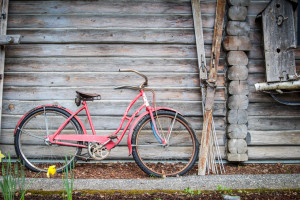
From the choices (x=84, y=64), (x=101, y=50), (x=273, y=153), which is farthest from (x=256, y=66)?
(x=84, y=64)

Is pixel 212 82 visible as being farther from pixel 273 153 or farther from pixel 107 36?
pixel 107 36

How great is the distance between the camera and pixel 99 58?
4117mm

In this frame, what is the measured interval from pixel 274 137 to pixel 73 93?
3.02 m

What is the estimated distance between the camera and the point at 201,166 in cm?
367

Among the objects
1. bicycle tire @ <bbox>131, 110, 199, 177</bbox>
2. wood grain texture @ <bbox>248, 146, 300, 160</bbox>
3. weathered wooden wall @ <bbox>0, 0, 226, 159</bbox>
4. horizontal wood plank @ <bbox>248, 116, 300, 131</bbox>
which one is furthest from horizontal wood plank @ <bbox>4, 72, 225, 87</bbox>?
wood grain texture @ <bbox>248, 146, 300, 160</bbox>

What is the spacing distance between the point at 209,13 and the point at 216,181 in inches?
94.3

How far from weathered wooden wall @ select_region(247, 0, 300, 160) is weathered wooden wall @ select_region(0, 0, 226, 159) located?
470mm

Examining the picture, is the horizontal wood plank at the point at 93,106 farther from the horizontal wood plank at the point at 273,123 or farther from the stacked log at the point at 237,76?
the horizontal wood plank at the point at 273,123

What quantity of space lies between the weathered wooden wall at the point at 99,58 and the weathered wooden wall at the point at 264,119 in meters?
0.47

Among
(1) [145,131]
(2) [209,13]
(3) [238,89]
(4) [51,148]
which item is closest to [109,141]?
(1) [145,131]

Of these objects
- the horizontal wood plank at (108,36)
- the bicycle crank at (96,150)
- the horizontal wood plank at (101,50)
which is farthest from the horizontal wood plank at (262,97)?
the bicycle crank at (96,150)

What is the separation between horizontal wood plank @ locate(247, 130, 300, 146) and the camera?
4.16 metres

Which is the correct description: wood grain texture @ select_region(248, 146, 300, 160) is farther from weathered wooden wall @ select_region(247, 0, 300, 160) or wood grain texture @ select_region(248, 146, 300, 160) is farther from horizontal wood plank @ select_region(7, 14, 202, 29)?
horizontal wood plank @ select_region(7, 14, 202, 29)

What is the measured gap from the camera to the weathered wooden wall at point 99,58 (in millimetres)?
4090
